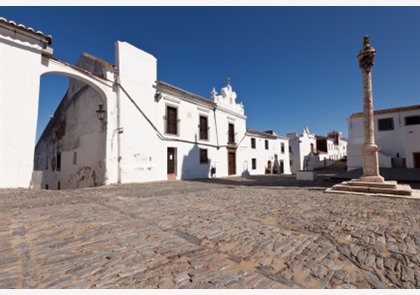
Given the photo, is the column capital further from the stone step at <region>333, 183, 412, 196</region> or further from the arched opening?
the arched opening

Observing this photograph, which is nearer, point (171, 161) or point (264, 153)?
point (171, 161)

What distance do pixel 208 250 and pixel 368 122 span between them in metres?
8.40

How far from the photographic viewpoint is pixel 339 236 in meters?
2.87

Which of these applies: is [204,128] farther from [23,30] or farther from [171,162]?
[23,30]

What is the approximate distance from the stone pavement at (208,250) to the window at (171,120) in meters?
10.3

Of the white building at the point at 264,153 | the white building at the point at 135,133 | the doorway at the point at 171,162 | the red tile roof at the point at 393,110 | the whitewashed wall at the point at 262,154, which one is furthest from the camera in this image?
the white building at the point at 264,153

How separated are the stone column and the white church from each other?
10485 mm

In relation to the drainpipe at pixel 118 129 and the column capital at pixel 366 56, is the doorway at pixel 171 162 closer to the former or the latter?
the drainpipe at pixel 118 129

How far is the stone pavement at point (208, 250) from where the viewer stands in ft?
5.95

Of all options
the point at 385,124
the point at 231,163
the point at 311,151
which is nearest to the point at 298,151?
the point at 311,151

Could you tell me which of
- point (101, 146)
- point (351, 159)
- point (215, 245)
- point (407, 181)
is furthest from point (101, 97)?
point (351, 159)

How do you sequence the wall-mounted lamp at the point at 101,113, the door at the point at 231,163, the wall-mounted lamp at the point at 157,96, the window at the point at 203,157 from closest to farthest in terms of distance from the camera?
1. the wall-mounted lamp at the point at 101,113
2. the wall-mounted lamp at the point at 157,96
3. the window at the point at 203,157
4. the door at the point at 231,163

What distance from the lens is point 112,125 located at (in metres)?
11.0

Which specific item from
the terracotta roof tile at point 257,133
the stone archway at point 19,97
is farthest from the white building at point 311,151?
the stone archway at point 19,97
